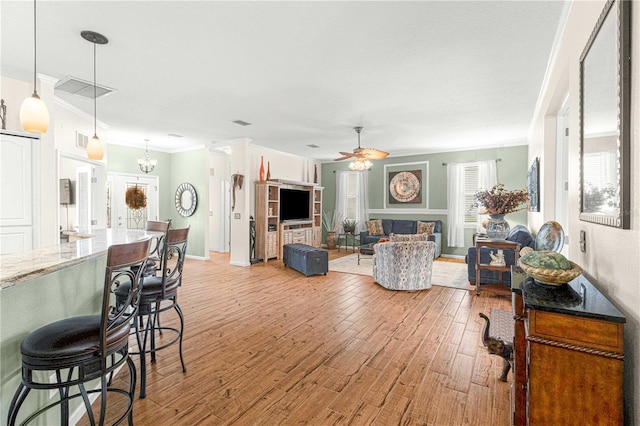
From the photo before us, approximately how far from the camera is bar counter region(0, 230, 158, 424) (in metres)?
1.36

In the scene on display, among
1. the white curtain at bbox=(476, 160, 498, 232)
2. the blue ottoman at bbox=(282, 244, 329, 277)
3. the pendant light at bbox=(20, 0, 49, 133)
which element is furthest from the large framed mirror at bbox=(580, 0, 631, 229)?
the white curtain at bbox=(476, 160, 498, 232)

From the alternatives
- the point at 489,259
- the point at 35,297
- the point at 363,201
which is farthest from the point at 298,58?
the point at 363,201

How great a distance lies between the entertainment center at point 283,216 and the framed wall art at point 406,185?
208cm

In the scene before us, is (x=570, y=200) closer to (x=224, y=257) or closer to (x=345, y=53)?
(x=345, y=53)

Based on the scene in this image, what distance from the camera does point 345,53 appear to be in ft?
9.59

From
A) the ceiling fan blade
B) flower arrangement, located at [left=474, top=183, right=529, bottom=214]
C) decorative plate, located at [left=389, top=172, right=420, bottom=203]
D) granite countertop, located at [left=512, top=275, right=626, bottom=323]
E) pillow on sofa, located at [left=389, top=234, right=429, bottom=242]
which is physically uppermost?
the ceiling fan blade

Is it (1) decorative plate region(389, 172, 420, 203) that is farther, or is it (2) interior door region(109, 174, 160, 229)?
(1) decorative plate region(389, 172, 420, 203)

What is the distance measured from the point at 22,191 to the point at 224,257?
4668 millimetres

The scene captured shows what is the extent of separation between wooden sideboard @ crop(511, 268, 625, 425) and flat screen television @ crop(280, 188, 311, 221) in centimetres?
665

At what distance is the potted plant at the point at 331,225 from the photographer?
9156 mm

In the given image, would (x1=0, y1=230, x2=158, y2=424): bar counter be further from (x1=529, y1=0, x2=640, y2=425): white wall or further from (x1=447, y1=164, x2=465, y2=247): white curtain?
(x1=447, y1=164, x2=465, y2=247): white curtain

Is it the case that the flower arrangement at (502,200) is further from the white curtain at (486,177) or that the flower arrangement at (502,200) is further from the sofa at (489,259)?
the white curtain at (486,177)

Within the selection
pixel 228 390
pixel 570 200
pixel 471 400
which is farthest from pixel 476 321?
pixel 228 390

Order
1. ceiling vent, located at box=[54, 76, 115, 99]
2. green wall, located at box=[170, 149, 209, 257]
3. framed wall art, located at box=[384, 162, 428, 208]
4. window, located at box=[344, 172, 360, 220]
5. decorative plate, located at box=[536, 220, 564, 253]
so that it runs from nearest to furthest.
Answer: decorative plate, located at box=[536, 220, 564, 253] → ceiling vent, located at box=[54, 76, 115, 99] → green wall, located at box=[170, 149, 209, 257] → framed wall art, located at box=[384, 162, 428, 208] → window, located at box=[344, 172, 360, 220]
